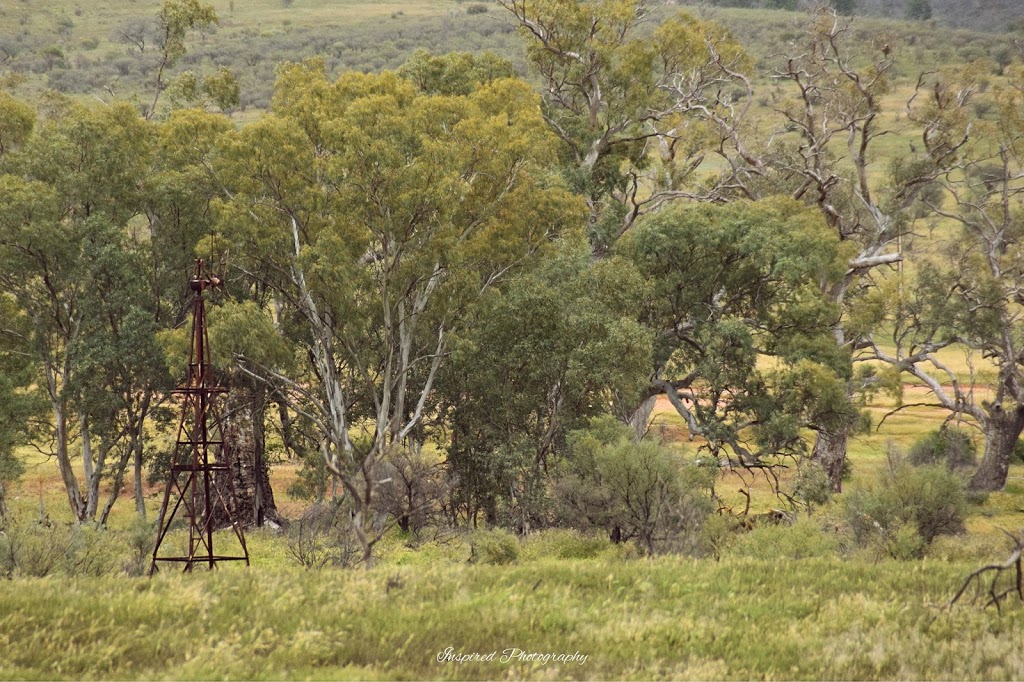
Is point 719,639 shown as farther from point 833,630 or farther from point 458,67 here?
point 458,67

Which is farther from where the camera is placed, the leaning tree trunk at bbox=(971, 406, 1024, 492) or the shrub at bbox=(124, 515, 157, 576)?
the leaning tree trunk at bbox=(971, 406, 1024, 492)

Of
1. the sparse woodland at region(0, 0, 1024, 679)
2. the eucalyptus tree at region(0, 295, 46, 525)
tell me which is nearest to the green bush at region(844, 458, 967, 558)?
the sparse woodland at region(0, 0, 1024, 679)

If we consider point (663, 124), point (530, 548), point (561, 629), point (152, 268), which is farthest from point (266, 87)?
point (561, 629)

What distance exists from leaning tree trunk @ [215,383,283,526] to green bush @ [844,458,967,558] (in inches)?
669

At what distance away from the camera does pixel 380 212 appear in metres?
24.2

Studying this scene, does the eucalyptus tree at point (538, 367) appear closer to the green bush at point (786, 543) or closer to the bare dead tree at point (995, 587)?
the green bush at point (786, 543)

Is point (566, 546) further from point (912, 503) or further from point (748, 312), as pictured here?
point (748, 312)

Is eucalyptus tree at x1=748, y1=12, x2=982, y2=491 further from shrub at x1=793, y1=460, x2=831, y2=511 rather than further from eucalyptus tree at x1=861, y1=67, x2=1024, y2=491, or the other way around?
shrub at x1=793, y1=460, x2=831, y2=511

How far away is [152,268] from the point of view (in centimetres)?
2933

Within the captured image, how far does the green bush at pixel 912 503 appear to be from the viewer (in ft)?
77.0

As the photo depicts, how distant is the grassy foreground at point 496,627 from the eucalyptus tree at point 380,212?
531 inches

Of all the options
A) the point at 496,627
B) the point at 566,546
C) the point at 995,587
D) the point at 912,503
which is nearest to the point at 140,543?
the point at 566,546

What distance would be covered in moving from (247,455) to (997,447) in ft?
86.6

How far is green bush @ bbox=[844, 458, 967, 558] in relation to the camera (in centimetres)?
2347
